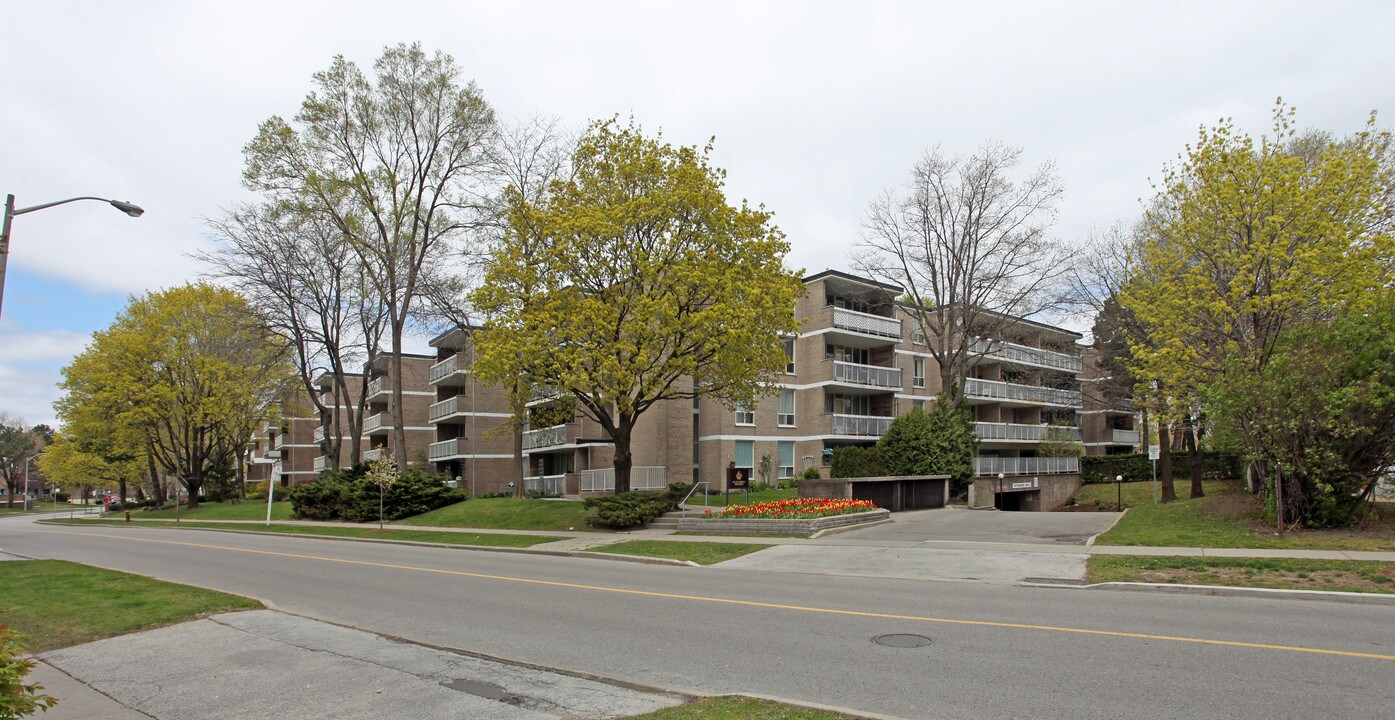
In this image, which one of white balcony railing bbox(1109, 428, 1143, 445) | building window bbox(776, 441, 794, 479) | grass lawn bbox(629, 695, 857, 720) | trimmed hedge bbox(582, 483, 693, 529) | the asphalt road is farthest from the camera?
white balcony railing bbox(1109, 428, 1143, 445)

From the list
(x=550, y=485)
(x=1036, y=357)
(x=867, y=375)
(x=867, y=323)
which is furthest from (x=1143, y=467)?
(x=550, y=485)

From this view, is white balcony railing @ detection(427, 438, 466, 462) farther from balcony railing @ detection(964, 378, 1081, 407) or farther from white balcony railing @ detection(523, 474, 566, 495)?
balcony railing @ detection(964, 378, 1081, 407)

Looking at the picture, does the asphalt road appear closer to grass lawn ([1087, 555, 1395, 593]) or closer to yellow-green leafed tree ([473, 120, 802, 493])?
grass lawn ([1087, 555, 1395, 593])

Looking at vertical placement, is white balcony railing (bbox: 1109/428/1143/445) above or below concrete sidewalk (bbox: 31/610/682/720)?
above

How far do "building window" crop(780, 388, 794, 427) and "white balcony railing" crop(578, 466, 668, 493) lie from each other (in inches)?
328

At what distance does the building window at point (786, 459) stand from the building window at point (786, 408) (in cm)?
103

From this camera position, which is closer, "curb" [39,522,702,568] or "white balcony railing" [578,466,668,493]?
"curb" [39,522,702,568]

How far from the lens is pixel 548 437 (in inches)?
1698

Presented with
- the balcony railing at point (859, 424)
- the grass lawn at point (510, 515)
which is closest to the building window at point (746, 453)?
the balcony railing at point (859, 424)

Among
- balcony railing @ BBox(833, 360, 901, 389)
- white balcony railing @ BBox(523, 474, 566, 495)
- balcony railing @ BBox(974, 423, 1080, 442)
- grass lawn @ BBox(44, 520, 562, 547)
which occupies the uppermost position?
balcony railing @ BBox(833, 360, 901, 389)

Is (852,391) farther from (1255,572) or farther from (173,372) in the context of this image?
(173,372)

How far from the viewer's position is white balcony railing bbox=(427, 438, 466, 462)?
48688 mm

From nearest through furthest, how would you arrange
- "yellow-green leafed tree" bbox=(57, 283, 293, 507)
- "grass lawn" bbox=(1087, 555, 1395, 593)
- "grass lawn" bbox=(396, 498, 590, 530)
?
1. "grass lawn" bbox=(1087, 555, 1395, 593)
2. "grass lawn" bbox=(396, 498, 590, 530)
3. "yellow-green leafed tree" bbox=(57, 283, 293, 507)

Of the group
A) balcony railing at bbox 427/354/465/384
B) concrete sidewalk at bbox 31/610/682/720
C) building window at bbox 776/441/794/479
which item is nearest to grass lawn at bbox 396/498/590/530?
building window at bbox 776/441/794/479
